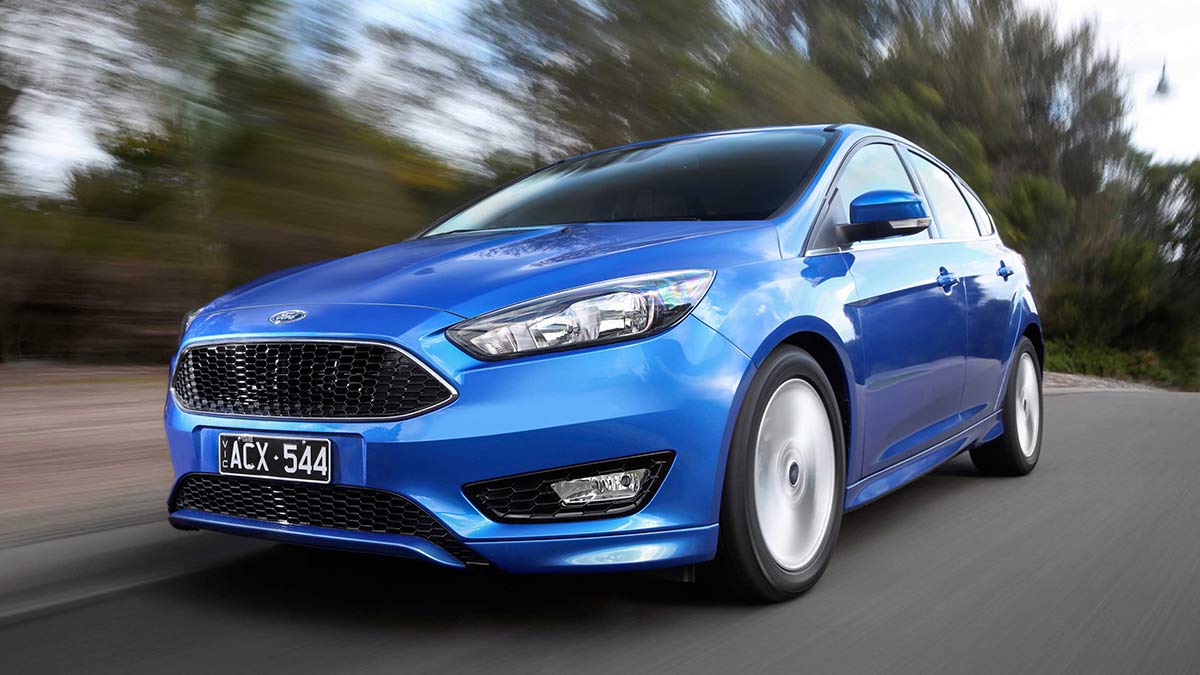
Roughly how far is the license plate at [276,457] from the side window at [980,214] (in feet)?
11.6

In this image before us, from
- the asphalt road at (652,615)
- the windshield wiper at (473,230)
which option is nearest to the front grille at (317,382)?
the asphalt road at (652,615)

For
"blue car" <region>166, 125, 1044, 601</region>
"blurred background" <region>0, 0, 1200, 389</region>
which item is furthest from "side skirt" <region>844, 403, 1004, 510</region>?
"blurred background" <region>0, 0, 1200, 389</region>

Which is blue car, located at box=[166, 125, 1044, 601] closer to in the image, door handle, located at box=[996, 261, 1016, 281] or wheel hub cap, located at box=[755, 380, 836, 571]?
wheel hub cap, located at box=[755, 380, 836, 571]

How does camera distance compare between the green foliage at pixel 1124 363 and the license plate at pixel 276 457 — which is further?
the green foliage at pixel 1124 363

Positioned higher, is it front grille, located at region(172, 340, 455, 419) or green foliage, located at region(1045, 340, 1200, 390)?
front grille, located at region(172, 340, 455, 419)

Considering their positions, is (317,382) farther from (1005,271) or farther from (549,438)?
(1005,271)

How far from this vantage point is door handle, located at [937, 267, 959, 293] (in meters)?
4.33

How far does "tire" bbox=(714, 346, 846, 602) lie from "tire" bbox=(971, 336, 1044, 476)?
2.10m

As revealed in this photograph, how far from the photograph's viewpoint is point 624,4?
397 inches

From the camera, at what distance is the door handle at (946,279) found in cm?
433

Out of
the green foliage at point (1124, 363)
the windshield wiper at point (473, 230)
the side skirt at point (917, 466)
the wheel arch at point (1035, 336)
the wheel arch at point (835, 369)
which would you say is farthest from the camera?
the green foliage at point (1124, 363)

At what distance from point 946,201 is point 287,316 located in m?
3.11

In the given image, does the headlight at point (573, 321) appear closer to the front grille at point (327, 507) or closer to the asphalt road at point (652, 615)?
the front grille at point (327, 507)

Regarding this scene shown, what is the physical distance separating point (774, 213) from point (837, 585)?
3.65ft
